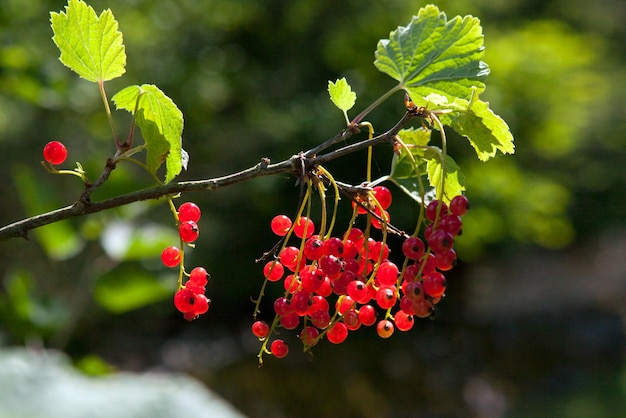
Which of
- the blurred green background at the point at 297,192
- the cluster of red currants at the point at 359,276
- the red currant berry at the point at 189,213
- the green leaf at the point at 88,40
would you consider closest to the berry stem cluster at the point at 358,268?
the cluster of red currants at the point at 359,276

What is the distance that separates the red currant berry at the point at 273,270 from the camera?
0.78 m

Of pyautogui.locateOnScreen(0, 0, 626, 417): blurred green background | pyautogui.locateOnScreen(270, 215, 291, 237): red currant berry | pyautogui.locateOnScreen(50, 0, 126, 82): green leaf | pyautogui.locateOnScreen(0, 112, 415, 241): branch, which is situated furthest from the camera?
pyautogui.locateOnScreen(0, 0, 626, 417): blurred green background

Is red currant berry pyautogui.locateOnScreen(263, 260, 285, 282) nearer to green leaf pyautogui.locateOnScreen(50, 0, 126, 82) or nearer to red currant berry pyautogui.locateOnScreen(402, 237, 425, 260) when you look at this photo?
red currant berry pyautogui.locateOnScreen(402, 237, 425, 260)

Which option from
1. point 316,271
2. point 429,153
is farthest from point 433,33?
point 316,271

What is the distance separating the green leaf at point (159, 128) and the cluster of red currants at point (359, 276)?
0.16 m

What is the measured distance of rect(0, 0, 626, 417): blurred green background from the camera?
646 centimetres

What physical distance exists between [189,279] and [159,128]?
17 centimetres

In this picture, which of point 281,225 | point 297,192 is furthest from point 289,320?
point 297,192

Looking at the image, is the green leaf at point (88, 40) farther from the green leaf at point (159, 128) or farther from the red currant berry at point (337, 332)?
the red currant berry at point (337, 332)

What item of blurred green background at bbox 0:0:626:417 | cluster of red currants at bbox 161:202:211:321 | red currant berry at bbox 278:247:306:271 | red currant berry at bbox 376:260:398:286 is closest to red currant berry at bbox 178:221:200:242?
cluster of red currants at bbox 161:202:211:321

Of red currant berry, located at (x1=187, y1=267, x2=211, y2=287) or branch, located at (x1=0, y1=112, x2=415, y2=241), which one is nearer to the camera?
branch, located at (x1=0, y1=112, x2=415, y2=241)

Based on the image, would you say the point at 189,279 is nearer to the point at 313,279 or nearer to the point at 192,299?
the point at 192,299

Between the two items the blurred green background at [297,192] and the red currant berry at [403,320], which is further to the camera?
the blurred green background at [297,192]

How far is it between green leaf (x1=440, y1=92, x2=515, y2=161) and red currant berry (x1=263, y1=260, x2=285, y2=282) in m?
0.25
